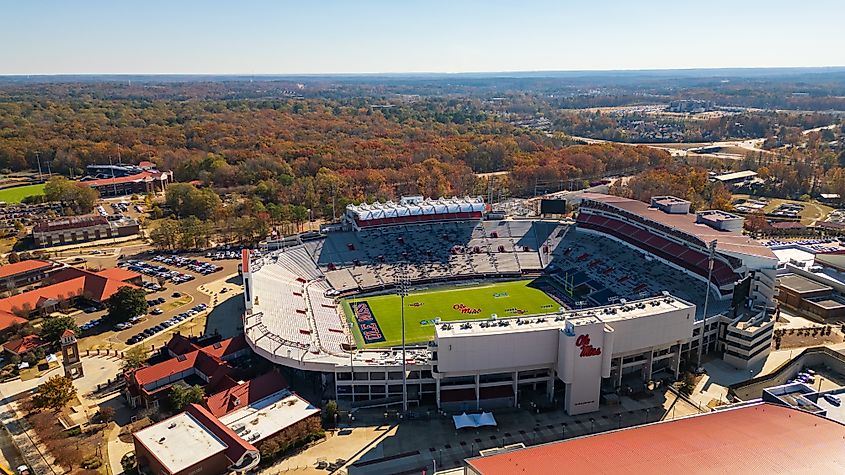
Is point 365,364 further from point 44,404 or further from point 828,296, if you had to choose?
point 828,296

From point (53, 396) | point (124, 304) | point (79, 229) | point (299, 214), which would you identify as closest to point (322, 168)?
point (299, 214)

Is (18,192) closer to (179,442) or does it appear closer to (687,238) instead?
(179,442)

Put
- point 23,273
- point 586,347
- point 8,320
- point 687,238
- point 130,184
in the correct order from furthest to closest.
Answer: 1. point 130,184
2. point 23,273
3. point 687,238
4. point 8,320
5. point 586,347

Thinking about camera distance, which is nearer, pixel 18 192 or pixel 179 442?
pixel 179 442

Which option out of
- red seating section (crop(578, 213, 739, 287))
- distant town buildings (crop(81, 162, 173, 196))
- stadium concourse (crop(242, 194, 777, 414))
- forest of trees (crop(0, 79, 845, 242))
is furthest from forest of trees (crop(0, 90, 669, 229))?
red seating section (crop(578, 213, 739, 287))

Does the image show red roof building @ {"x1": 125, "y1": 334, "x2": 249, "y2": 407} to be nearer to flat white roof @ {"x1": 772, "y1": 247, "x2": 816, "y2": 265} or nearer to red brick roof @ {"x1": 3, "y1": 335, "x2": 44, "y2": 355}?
red brick roof @ {"x1": 3, "y1": 335, "x2": 44, "y2": 355}

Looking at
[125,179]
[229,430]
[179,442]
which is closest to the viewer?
[179,442]

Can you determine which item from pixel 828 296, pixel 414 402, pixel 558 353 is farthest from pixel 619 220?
pixel 414 402
